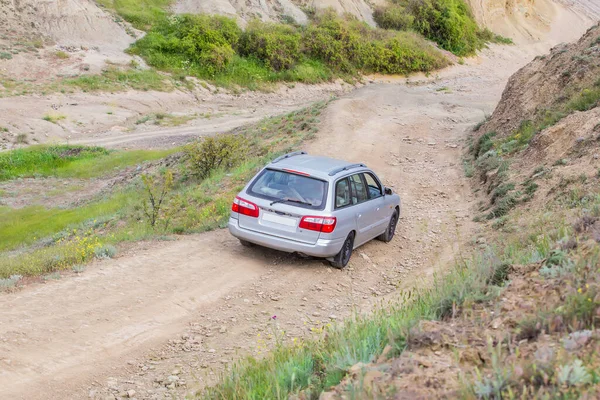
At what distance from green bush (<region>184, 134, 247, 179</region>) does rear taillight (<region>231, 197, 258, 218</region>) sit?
336 inches

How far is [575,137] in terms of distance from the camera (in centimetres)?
1326

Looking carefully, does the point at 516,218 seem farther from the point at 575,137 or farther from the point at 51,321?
the point at 51,321

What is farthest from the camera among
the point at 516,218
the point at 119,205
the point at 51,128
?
the point at 51,128

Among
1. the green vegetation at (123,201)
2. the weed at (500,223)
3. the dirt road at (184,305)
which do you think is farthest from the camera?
the green vegetation at (123,201)

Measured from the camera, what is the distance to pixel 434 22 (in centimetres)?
5750

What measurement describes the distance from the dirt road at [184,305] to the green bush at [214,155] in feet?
19.6

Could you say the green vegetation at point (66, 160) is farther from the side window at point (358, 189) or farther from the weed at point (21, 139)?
the side window at point (358, 189)

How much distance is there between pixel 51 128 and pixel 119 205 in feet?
47.4

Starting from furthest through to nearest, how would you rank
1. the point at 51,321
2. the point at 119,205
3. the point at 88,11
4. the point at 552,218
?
the point at 88,11, the point at 119,205, the point at 552,218, the point at 51,321

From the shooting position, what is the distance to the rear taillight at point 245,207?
380 inches

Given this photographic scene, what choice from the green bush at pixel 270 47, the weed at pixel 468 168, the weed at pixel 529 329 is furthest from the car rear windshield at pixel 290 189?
the green bush at pixel 270 47

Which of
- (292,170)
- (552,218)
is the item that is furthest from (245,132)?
(552,218)

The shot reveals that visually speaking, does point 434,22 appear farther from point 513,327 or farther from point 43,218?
point 513,327

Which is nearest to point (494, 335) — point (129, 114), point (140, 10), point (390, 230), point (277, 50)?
point (390, 230)
